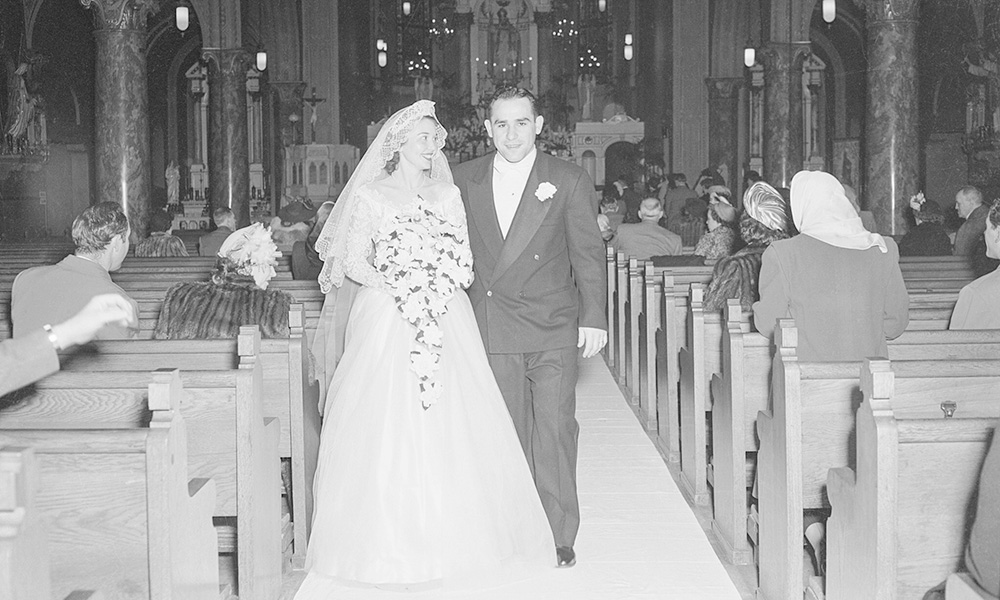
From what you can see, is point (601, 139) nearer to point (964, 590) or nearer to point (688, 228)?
point (688, 228)

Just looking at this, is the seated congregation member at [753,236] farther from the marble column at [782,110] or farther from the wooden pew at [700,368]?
the marble column at [782,110]

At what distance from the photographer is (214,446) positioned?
3.59 metres

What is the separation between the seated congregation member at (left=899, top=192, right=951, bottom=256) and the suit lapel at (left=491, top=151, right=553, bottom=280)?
657cm

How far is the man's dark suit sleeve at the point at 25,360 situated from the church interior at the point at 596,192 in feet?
0.69

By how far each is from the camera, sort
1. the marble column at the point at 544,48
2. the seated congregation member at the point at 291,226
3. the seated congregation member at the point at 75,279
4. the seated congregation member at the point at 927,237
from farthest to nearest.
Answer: the marble column at the point at 544,48 < the seated congregation member at the point at 927,237 < the seated congregation member at the point at 291,226 < the seated congregation member at the point at 75,279

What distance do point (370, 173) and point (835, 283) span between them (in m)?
1.86

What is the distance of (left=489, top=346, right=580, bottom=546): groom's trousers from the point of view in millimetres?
4246

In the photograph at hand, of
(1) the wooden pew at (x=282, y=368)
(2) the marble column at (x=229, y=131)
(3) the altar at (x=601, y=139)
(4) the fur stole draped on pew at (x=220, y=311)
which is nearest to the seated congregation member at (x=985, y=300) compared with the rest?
(1) the wooden pew at (x=282, y=368)

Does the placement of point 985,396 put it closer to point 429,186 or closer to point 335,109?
point 429,186

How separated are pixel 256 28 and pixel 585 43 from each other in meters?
7.91

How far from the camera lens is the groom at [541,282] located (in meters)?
4.20

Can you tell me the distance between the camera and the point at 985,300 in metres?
4.54

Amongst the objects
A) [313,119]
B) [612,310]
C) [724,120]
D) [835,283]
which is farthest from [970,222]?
[313,119]

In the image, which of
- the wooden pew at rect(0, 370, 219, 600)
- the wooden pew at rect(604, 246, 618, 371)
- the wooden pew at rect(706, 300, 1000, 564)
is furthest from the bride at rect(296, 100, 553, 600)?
the wooden pew at rect(604, 246, 618, 371)
